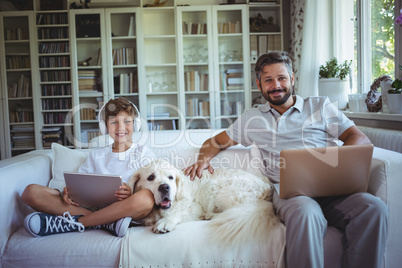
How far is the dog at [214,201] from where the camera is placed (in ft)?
4.52

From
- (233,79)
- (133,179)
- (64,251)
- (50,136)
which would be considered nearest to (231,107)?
(233,79)

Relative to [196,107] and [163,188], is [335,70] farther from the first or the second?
[163,188]

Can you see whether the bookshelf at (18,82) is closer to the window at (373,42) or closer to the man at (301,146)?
the man at (301,146)

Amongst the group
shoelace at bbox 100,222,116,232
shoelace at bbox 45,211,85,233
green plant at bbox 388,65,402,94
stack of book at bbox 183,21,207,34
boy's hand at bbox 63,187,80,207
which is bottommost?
shoelace at bbox 100,222,116,232

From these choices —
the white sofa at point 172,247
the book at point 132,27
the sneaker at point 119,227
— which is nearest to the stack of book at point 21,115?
the book at point 132,27

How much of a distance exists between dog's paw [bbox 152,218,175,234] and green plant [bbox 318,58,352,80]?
7.65ft

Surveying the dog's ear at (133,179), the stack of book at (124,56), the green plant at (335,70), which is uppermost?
the stack of book at (124,56)

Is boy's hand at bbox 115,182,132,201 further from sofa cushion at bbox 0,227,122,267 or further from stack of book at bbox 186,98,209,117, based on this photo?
stack of book at bbox 186,98,209,117

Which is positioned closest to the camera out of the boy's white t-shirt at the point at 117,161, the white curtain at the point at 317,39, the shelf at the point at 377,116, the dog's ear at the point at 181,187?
the dog's ear at the point at 181,187

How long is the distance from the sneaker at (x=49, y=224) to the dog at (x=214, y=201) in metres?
0.30

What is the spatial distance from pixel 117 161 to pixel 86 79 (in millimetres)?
2857

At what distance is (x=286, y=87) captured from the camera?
71.4 inches

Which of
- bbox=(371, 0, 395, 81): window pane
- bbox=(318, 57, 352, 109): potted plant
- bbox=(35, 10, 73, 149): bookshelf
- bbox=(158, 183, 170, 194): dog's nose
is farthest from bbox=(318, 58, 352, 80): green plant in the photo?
bbox=(35, 10, 73, 149): bookshelf

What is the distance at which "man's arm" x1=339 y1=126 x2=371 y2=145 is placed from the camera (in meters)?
1.63
